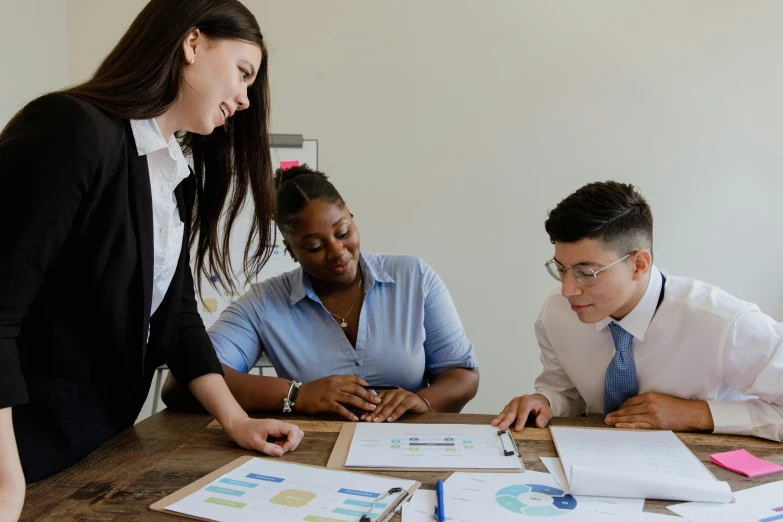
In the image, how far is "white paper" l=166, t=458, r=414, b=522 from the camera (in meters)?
0.86

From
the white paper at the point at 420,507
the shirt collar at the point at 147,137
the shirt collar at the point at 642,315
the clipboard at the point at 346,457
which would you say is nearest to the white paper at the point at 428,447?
the clipboard at the point at 346,457

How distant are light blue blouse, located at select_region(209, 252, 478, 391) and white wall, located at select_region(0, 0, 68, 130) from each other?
1.72m

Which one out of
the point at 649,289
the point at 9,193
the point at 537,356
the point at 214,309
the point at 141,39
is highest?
the point at 141,39

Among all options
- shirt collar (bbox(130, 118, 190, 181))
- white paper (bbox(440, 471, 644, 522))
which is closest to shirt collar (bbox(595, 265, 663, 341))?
white paper (bbox(440, 471, 644, 522))

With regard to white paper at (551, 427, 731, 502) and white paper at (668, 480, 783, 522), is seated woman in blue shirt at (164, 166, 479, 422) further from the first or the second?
white paper at (668, 480, 783, 522)

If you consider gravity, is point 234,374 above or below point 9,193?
below

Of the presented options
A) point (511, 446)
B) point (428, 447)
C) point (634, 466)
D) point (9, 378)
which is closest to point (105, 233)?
point (9, 378)

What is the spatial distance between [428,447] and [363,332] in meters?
0.63

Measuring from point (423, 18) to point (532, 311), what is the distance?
1.58 metres

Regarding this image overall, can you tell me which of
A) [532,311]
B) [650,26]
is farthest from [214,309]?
[650,26]

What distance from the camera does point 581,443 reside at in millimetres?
1184

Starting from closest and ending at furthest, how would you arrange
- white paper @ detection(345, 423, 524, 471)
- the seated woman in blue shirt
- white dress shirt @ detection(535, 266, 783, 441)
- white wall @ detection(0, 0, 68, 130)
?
white paper @ detection(345, 423, 524, 471), white dress shirt @ detection(535, 266, 783, 441), the seated woman in blue shirt, white wall @ detection(0, 0, 68, 130)

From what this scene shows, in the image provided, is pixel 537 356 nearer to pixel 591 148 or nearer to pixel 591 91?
pixel 591 148

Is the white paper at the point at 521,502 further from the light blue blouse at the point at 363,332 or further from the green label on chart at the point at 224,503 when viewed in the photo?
the light blue blouse at the point at 363,332
